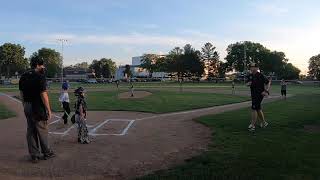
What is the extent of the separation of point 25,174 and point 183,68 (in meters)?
122

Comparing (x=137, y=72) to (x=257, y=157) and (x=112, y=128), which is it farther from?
(x=257, y=157)

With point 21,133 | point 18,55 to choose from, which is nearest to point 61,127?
point 21,133

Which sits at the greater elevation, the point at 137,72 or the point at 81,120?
the point at 81,120

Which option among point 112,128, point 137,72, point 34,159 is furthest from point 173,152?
point 137,72

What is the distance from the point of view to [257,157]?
938cm

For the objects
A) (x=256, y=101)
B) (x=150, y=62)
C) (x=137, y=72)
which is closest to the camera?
(x=256, y=101)

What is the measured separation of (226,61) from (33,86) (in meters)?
132

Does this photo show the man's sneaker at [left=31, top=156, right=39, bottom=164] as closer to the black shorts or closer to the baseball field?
the baseball field

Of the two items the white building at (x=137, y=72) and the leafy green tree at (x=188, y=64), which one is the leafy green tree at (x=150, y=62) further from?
the leafy green tree at (x=188, y=64)

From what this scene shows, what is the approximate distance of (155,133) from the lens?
13.9 m

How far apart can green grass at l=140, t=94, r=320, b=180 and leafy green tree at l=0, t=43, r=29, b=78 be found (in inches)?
5368

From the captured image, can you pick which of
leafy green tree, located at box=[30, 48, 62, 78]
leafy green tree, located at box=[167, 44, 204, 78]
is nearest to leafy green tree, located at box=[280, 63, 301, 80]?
leafy green tree, located at box=[167, 44, 204, 78]

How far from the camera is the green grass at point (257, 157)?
781cm

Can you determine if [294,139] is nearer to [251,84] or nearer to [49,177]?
[251,84]
